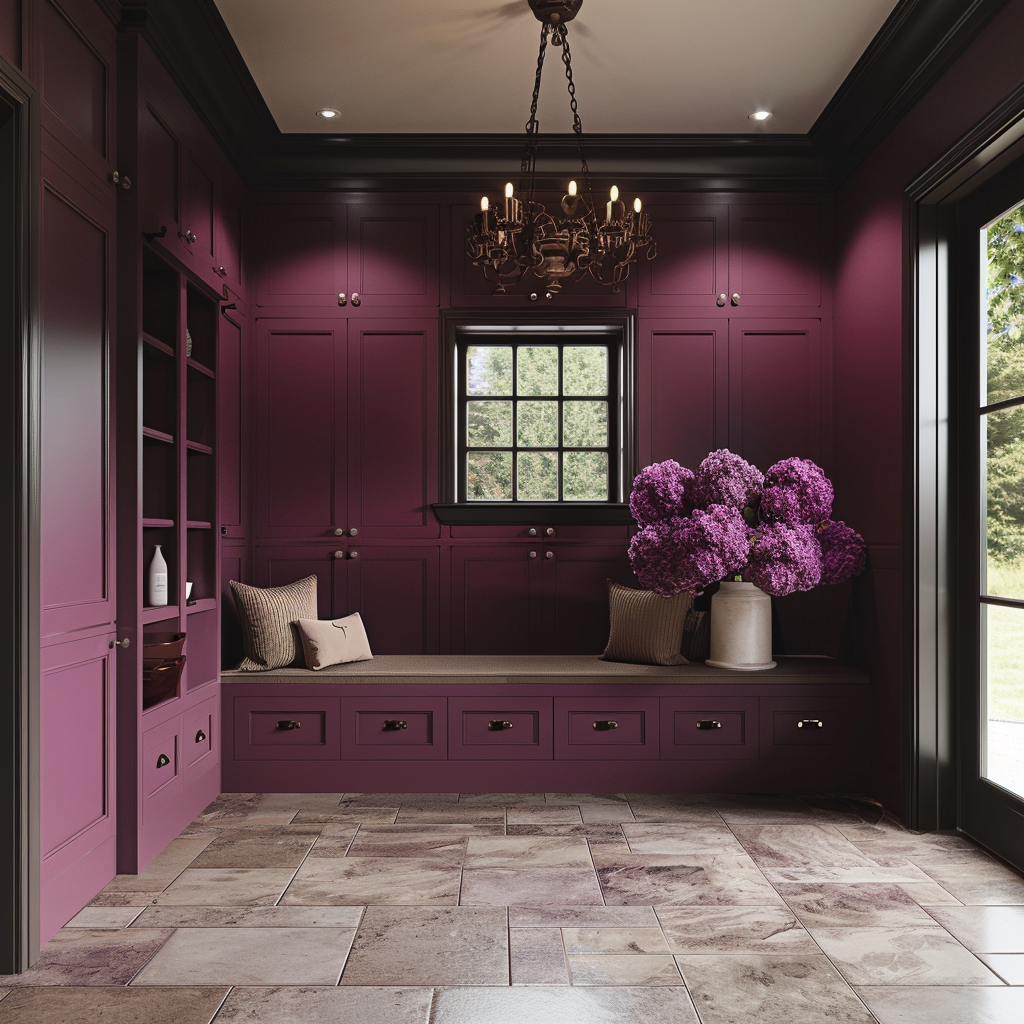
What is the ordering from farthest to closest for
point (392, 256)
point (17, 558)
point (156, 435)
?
1. point (392, 256)
2. point (156, 435)
3. point (17, 558)

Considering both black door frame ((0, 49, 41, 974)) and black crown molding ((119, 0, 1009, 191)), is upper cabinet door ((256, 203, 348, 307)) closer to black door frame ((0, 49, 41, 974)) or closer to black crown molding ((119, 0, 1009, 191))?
black crown molding ((119, 0, 1009, 191))

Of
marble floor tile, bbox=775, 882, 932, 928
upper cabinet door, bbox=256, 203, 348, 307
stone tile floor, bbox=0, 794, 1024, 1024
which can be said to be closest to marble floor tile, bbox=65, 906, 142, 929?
stone tile floor, bbox=0, 794, 1024, 1024

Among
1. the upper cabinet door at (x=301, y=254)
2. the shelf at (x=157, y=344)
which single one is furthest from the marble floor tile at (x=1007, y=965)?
the upper cabinet door at (x=301, y=254)

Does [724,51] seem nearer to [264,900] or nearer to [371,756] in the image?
[371,756]

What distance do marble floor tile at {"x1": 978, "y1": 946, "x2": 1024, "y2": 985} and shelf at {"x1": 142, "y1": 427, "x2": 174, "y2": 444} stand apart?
3.02 m

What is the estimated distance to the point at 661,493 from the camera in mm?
4023

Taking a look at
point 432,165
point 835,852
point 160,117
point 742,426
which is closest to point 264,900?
point 835,852

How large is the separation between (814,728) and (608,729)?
90 centimetres

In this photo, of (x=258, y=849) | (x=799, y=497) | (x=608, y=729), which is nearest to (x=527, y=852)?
(x=608, y=729)

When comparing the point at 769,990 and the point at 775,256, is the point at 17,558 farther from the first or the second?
the point at 775,256

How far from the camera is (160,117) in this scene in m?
3.29

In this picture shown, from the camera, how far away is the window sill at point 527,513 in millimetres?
4473

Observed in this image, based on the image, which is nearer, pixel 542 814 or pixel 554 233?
pixel 554 233

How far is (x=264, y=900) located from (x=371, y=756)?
3.87ft
